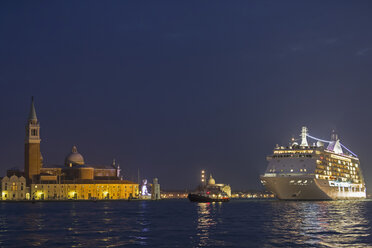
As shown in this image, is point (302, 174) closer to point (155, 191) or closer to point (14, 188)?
point (14, 188)

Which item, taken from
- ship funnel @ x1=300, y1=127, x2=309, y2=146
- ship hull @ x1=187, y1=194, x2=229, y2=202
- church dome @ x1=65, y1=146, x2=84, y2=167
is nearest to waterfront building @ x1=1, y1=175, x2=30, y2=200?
church dome @ x1=65, y1=146, x2=84, y2=167

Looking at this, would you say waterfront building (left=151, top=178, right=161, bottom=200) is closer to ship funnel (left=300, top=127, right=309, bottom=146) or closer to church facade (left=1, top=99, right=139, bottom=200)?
church facade (left=1, top=99, right=139, bottom=200)

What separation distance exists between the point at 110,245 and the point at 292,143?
262ft

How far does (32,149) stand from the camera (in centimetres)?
15388

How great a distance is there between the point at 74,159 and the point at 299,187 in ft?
294

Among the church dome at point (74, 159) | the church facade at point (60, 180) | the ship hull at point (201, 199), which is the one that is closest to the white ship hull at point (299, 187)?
the ship hull at point (201, 199)

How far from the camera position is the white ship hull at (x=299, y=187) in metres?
104

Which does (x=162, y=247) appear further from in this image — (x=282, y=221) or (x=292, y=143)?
(x=292, y=143)

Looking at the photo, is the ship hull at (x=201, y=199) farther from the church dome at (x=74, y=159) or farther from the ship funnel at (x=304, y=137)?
the church dome at (x=74, y=159)

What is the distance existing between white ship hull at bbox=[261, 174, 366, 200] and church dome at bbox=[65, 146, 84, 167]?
81.6 meters

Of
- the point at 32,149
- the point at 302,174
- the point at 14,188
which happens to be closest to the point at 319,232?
the point at 302,174

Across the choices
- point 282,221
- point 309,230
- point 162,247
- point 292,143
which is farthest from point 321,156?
point 162,247

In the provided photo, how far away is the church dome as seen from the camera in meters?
176

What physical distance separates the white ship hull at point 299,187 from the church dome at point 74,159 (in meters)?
81.6
